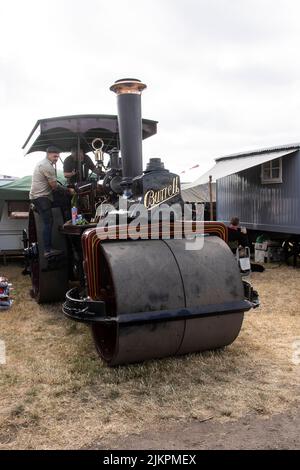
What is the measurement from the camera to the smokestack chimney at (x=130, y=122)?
4.05 meters

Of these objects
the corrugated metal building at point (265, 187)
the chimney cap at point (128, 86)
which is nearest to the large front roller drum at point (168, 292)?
the chimney cap at point (128, 86)

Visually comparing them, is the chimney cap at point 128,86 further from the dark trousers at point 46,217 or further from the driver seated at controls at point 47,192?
the dark trousers at point 46,217

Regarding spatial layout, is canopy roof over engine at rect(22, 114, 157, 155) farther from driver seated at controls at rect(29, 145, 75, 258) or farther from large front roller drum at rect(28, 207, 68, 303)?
large front roller drum at rect(28, 207, 68, 303)

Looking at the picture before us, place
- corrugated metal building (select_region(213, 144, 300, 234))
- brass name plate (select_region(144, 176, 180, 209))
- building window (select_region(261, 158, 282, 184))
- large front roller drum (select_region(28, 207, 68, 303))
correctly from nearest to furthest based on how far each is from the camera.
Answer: brass name plate (select_region(144, 176, 180, 209)) < large front roller drum (select_region(28, 207, 68, 303)) < corrugated metal building (select_region(213, 144, 300, 234)) < building window (select_region(261, 158, 282, 184))

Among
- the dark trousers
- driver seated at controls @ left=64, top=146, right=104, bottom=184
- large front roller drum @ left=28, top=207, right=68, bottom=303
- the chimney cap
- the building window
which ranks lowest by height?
large front roller drum @ left=28, top=207, right=68, bottom=303

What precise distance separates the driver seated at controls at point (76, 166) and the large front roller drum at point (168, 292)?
83.2 inches

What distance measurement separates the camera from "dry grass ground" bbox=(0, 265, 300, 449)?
2584 mm

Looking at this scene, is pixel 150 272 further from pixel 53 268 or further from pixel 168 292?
pixel 53 268

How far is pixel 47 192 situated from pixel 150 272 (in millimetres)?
2381

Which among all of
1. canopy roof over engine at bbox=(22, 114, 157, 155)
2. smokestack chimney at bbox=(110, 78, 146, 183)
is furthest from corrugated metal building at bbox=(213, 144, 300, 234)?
smokestack chimney at bbox=(110, 78, 146, 183)

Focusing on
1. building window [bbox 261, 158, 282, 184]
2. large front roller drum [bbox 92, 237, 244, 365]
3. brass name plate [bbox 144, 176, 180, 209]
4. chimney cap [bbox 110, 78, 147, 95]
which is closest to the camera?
large front roller drum [bbox 92, 237, 244, 365]

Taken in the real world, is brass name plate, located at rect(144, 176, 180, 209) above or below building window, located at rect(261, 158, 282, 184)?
below

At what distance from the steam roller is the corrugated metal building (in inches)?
227
